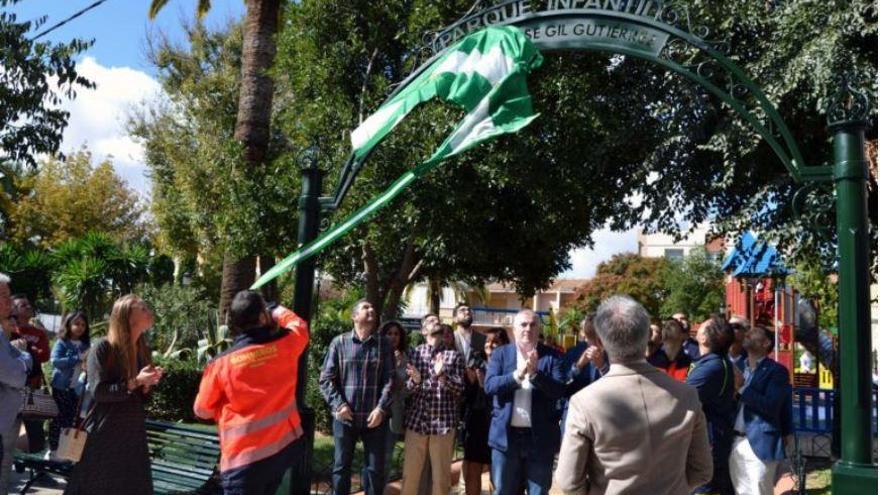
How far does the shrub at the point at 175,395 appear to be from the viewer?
505 inches

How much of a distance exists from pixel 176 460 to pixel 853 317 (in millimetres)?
5215

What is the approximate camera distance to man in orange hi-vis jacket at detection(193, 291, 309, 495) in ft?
16.0

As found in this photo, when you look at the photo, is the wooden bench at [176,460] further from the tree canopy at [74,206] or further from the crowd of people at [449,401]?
the tree canopy at [74,206]

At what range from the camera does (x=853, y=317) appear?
18.6ft

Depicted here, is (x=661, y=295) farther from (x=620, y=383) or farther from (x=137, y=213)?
(x=620, y=383)

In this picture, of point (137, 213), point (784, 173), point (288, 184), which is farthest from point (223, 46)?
point (784, 173)

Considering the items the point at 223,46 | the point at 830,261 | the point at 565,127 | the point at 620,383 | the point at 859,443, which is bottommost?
the point at 859,443

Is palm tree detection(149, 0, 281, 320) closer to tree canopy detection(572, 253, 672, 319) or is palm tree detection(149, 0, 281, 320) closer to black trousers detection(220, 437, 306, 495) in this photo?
black trousers detection(220, 437, 306, 495)

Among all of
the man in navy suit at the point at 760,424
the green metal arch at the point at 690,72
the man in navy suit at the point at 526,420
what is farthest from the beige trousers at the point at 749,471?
the green metal arch at the point at 690,72

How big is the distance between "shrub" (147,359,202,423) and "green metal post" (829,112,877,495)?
9.76 m

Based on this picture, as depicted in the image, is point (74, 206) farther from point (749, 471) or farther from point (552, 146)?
point (749, 471)

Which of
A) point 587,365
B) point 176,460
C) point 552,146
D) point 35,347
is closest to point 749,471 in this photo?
point 587,365

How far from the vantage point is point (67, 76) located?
Answer: 34.3 feet

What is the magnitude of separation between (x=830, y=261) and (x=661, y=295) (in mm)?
45482
